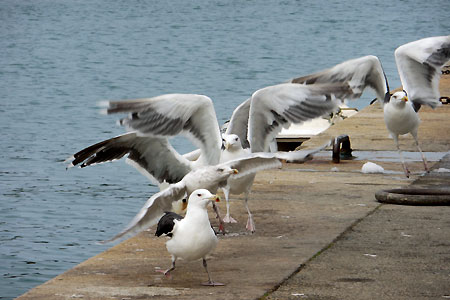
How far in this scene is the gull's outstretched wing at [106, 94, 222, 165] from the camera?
7367 millimetres

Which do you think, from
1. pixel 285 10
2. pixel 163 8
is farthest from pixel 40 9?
pixel 285 10

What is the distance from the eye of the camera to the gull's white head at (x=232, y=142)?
7957mm

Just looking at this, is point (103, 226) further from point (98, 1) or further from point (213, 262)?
point (98, 1)

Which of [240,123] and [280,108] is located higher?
[280,108]

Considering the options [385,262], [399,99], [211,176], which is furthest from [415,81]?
[385,262]

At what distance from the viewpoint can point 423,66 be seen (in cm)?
1105

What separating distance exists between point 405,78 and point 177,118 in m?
4.07

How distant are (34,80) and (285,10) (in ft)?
167

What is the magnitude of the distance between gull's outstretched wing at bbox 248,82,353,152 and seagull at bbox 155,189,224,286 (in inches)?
71.9

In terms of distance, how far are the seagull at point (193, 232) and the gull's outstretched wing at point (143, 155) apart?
4.96 ft

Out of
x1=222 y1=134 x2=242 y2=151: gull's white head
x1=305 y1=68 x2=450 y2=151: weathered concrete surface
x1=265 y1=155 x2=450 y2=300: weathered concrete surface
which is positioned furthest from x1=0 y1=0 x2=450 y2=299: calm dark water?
x1=265 y1=155 x2=450 y2=300: weathered concrete surface

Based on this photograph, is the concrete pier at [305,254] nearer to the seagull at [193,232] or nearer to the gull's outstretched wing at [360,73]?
the seagull at [193,232]

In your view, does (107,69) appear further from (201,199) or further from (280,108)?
(201,199)

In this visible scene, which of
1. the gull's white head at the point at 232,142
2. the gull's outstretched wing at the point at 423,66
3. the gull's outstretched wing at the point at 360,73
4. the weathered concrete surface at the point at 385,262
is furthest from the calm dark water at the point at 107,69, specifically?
the weathered concrete surface at the point at 385,262
